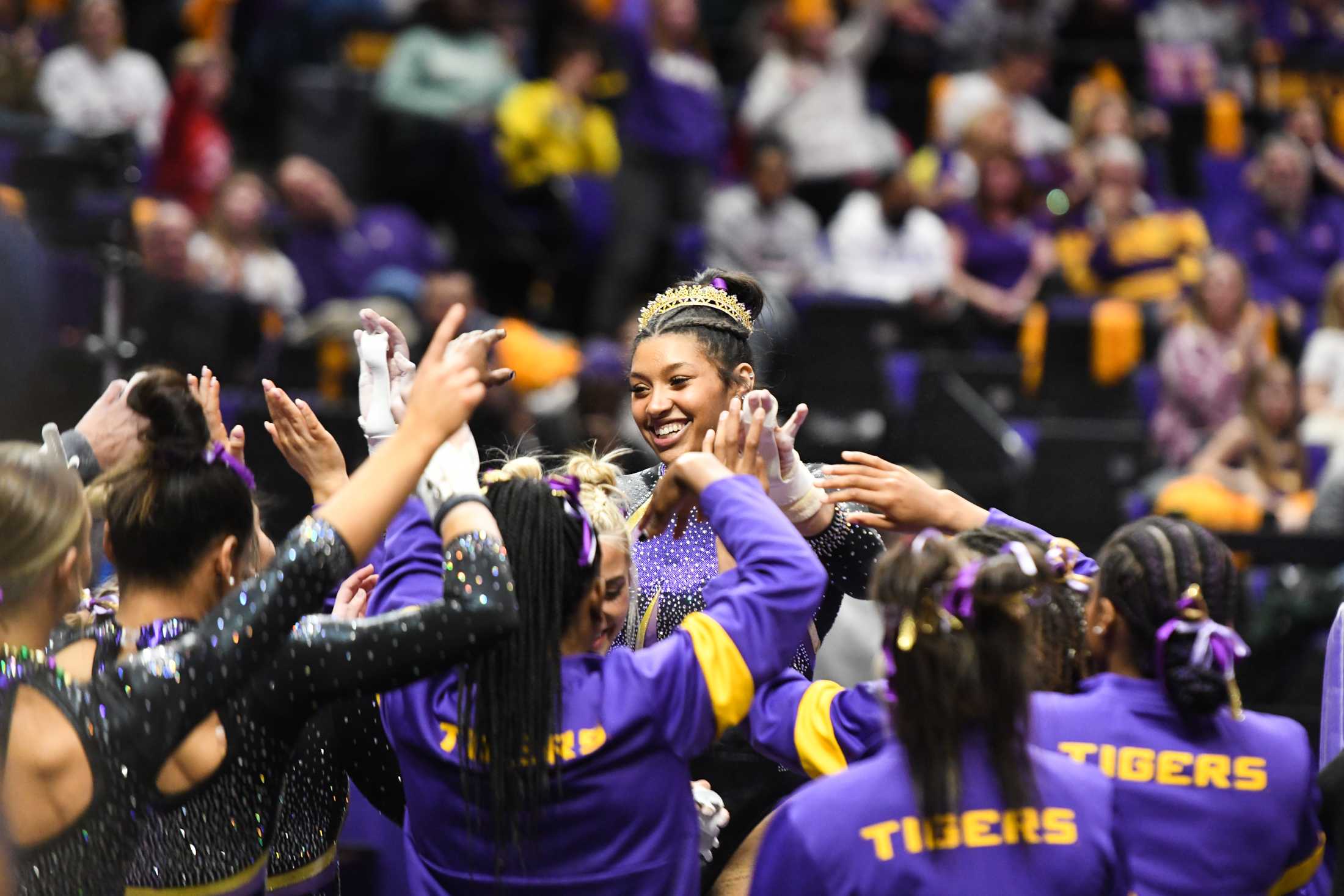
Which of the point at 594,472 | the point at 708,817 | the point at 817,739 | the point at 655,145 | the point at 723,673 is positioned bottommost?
the point at 708,817

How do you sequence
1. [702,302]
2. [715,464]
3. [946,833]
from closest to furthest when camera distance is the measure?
[946,833]
[715,464]
[702,302]

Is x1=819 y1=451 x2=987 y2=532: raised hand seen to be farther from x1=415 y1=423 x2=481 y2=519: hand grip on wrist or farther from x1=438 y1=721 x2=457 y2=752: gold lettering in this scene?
x1=438 y1=721 x2=457 y2=752: gold lettering

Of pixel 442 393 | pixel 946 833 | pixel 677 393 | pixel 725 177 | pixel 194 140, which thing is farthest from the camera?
pixel 725 177

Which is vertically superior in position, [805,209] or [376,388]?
[376,388]

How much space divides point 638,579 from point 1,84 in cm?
545

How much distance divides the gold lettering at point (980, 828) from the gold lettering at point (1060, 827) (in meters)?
0.07

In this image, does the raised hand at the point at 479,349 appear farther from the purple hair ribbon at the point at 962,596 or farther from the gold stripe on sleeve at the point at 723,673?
the purple hair ribbon at the point at 962,596

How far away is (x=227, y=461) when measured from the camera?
2.56 m

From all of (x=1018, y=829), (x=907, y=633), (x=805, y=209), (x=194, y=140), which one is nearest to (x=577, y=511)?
(x=907, y=633)

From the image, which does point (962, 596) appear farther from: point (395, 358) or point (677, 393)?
point (677, 393)

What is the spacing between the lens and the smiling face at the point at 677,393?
3.38m

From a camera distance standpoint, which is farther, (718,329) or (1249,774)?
(718,329)

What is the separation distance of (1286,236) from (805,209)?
3.02 meters

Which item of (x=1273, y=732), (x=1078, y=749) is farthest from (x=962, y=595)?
(x=1273, y=732)
